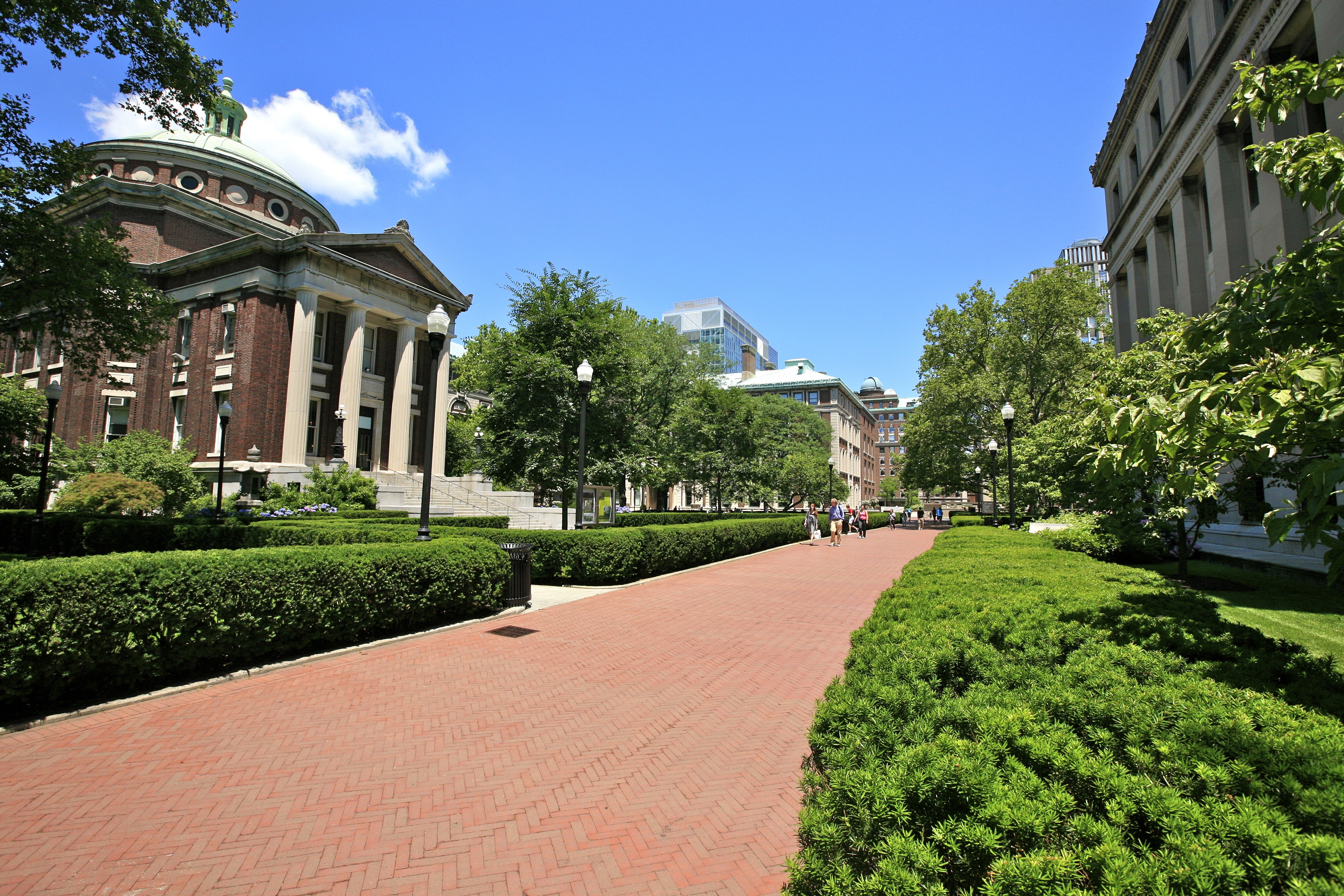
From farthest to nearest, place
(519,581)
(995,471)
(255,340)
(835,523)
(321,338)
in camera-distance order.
→ (321,338) < (255,340) < (995,471) < (835,523) < (519,581)

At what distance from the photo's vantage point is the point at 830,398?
312ft

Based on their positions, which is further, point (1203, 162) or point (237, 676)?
point (1203, 162)

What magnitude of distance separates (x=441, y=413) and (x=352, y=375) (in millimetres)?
6964

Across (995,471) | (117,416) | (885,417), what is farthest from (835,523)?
(885,417)

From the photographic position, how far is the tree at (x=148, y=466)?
25000mm

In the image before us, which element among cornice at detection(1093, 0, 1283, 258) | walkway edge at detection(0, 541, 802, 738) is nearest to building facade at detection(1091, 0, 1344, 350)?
cornice at detection(1093, 0, 1283, 258)

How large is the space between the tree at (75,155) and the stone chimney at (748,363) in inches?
3471

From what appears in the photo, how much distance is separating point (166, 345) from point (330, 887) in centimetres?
3999

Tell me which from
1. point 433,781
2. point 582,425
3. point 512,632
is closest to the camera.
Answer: point 433,781

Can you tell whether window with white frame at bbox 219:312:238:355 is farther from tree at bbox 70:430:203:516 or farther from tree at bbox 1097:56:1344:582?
tree at bbox 1097:56:1344:582

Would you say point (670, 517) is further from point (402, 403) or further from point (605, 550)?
point (605, 550)

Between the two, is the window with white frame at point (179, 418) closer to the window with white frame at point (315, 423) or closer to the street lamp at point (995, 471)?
the window with white frame at point (315, 423)

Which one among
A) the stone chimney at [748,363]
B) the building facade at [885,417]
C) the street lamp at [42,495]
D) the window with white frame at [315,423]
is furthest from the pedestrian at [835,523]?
the building facade at [885,417]

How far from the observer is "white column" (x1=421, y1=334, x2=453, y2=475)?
35.6 m
